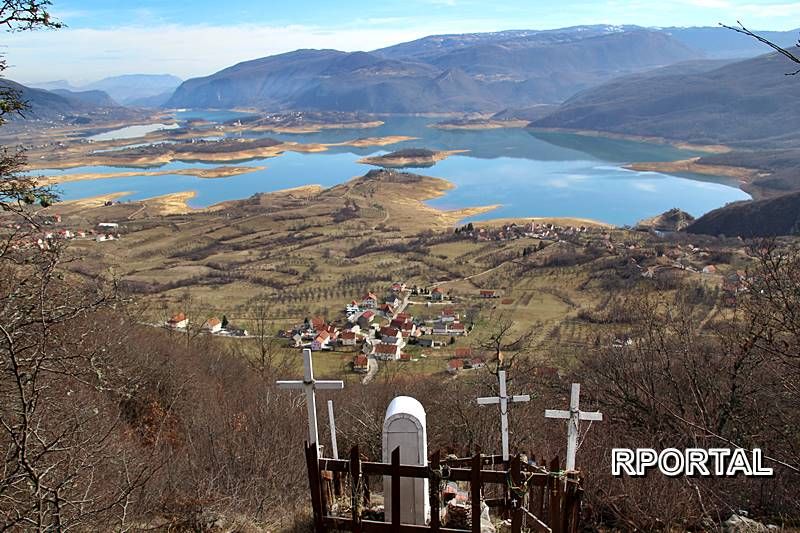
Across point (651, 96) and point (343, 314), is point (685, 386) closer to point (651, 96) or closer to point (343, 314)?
point (343, 314)

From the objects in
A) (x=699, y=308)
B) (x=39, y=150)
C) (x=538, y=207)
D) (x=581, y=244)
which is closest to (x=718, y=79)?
(x=538, y=207)

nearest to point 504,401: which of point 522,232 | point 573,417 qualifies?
point 573,417

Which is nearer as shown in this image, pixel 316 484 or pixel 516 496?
pixel 516 496

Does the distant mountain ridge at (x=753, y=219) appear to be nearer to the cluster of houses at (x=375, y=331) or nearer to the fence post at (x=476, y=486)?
the cluster of houses at (x=375, y=331)

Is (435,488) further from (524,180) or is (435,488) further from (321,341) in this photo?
(524,180)

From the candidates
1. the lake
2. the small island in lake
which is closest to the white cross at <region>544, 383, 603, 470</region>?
the lake

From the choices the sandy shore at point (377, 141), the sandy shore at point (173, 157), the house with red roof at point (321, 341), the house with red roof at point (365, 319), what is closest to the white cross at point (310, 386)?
the house with red roof at point (321, 341)
